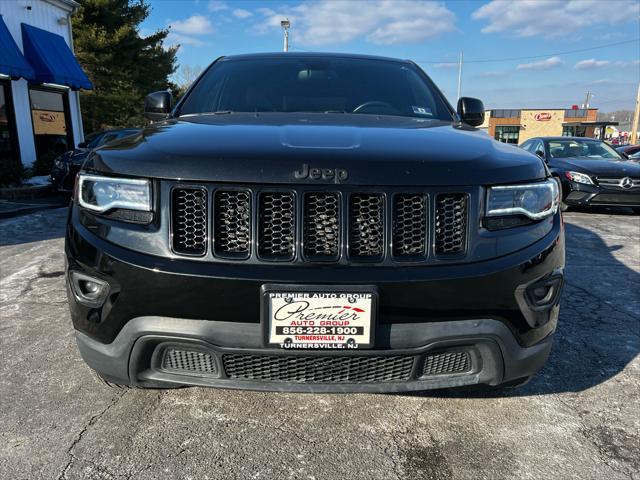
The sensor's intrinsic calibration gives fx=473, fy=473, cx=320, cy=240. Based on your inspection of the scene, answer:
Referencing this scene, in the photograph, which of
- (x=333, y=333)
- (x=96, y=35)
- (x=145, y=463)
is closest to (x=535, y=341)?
(x=333, y=333)

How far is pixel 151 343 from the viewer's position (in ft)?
5.40

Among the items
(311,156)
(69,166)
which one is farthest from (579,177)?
(69,166)

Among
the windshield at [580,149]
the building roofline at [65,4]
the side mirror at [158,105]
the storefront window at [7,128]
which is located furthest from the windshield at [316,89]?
the building roofline at [65,4]

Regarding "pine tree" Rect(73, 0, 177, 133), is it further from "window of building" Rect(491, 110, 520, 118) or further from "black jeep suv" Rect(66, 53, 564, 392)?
"window of building" Rect(491, 110, 520, 118)

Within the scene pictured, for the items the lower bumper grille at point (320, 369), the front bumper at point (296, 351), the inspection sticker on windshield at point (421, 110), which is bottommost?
the lower bumper grille at point (320, 369)

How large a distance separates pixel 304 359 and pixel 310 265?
0.34 metres

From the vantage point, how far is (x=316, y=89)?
2969 millimetres

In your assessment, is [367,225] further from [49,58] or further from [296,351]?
[49,58]

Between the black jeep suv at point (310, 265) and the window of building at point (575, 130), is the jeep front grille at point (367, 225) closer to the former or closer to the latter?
the black jeep suv at point (310, 265)

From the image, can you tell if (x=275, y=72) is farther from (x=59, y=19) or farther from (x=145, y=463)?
(x=59, y=19)

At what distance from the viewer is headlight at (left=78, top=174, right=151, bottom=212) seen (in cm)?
166

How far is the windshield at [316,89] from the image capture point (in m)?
2.85

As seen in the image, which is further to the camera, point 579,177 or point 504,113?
point 504,113

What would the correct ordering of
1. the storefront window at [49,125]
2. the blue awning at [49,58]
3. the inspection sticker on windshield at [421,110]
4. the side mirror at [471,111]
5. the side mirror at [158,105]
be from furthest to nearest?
the storefront window at [49,125]
the blue awning at [49,58]
the side mirror at [471,111]
the side mirror at [158,105]
the inspection sticker on windshield at [421,110]
